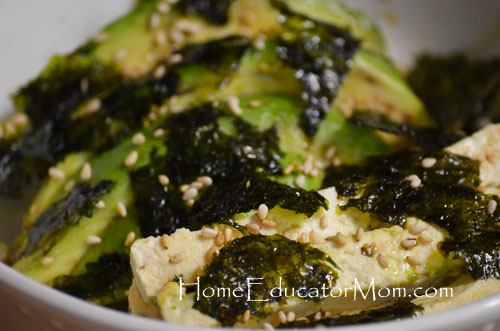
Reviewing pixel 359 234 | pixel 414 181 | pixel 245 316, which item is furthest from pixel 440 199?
pixel 245 316

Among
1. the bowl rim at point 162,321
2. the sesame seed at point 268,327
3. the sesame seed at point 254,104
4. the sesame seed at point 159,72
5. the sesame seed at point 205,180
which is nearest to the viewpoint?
the bowl rim at point 162,321

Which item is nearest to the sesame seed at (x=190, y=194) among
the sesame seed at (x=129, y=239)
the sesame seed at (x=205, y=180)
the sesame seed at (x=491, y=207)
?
the sesame seed at (x=205, y=180)

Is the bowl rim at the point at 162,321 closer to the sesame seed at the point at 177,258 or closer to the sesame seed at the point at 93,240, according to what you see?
the sesame seed at the point at 177,258

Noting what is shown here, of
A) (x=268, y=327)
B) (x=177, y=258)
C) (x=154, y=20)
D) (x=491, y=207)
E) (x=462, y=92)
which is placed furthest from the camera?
(x=462, y=92)

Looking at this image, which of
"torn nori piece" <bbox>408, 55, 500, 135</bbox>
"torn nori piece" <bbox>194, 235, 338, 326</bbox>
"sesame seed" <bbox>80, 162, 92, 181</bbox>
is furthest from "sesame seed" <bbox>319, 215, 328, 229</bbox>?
"torn nori piece" <bbox>408, 55, 500, 135</bbox>

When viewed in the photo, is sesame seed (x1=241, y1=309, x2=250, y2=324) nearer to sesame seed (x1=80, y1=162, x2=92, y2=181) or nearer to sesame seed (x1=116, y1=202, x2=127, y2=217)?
sesame seed (x1=116, y1=202, x2=127, y2=217)

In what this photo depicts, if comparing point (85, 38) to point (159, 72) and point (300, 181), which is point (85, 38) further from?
point (300, 181)

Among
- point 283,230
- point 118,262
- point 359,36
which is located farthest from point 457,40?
point 118,262
